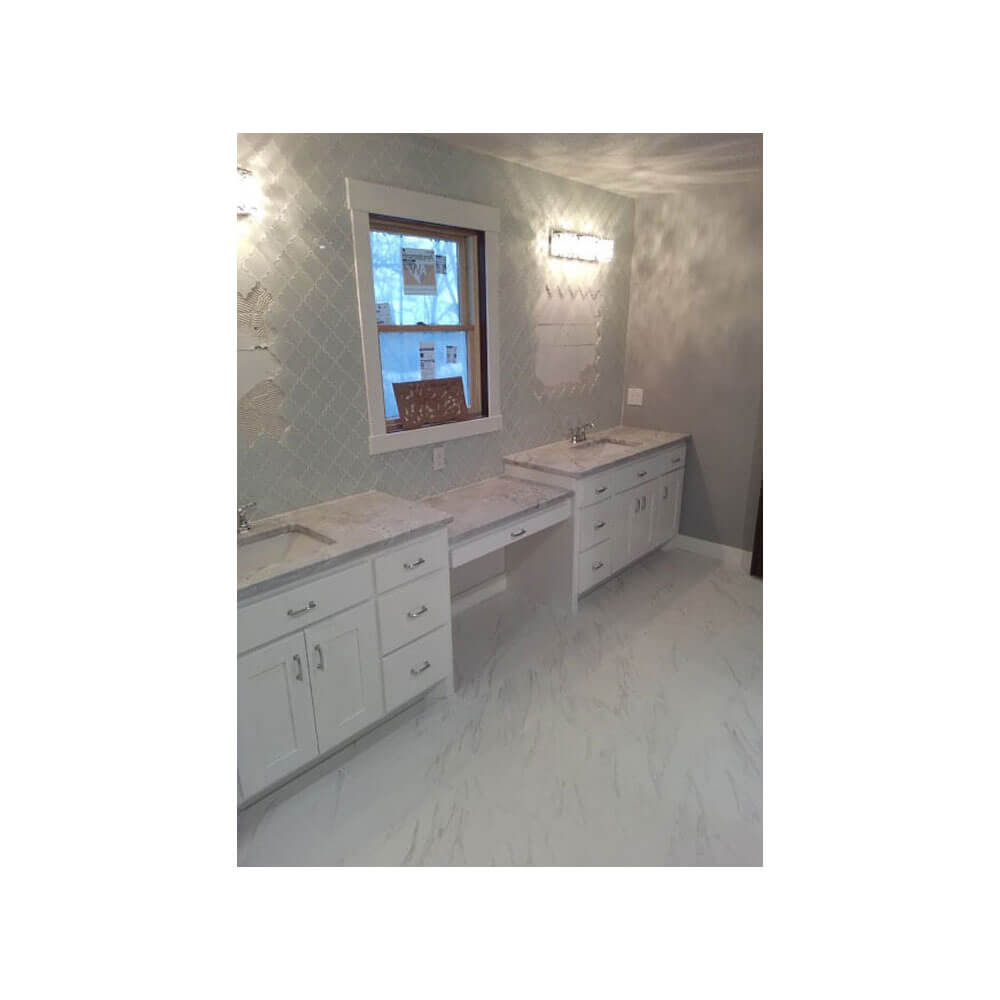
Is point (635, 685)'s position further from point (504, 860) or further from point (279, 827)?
point (279, 827)

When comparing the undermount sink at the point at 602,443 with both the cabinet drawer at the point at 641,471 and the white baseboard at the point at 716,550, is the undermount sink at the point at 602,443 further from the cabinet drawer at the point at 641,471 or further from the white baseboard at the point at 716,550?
the white baseboard at the point at 716,550

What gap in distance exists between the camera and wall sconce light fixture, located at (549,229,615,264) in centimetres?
303

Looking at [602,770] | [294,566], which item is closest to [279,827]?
[294,566]

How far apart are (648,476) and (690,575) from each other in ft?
2.22

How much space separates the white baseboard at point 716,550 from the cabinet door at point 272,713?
271cm

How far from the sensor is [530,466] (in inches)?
116

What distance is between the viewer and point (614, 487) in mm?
3066

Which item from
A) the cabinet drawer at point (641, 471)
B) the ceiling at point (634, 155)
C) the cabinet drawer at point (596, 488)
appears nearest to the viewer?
the ceiling at point (634, 155)

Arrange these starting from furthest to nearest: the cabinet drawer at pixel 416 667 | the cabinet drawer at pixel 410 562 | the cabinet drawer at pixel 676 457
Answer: the cabinet drawer at pixel 676 457 → the cabinet drawer at pixel 416 667 → the cabinet drawer at pixel 410 562

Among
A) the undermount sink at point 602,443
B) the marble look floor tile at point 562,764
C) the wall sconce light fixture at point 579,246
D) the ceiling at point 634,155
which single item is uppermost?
the ceiling at point 634,155

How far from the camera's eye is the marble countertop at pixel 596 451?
289 centimetres

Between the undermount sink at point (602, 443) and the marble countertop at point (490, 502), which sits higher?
the undermount sink at point (602, 443)

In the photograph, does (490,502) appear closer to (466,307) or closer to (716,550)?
(466,307)

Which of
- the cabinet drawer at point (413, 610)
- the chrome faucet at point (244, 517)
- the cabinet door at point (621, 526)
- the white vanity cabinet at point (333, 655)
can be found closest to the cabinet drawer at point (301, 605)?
the white vanity cabinet at point (333, 655)
